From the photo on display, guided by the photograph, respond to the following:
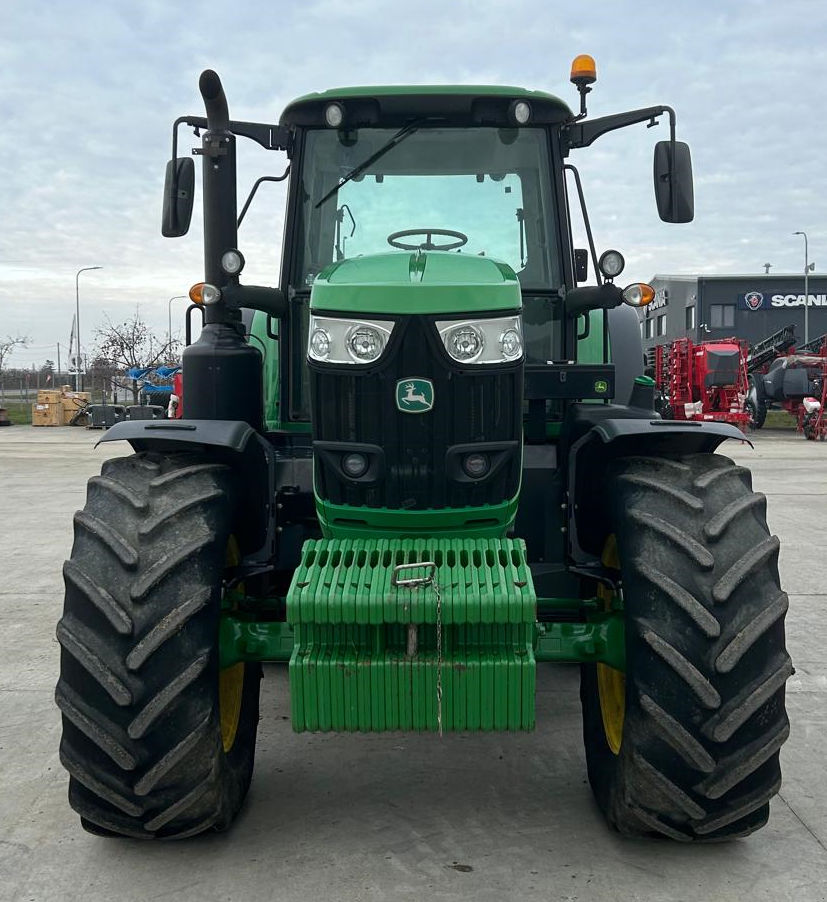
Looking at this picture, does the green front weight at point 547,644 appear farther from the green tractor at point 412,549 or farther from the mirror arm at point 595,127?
the mirror arm at point 595,127

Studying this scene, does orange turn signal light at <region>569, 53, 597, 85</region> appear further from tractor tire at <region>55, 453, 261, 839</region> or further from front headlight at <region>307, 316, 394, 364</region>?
tractor tire at <region>55, 453, 261, 839</region>

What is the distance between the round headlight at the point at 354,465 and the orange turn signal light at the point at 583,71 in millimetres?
2144

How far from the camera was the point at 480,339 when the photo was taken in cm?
317

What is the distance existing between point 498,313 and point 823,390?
22471mm

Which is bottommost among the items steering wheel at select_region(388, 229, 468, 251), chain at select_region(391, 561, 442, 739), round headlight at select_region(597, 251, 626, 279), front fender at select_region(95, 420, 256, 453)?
chain at select_region(391, 561, 442, 739)

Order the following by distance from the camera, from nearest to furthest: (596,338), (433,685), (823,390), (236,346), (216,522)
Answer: (433,685) < (216,522) < (236,346) < (596,338) < (823,390)

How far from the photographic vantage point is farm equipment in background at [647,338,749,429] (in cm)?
2416

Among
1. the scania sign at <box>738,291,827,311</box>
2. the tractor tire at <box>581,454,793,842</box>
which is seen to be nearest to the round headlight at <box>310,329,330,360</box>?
the tractor tire at <box>581,454,793,842</box>

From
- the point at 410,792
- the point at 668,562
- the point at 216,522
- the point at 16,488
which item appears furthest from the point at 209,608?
the point at 16,488

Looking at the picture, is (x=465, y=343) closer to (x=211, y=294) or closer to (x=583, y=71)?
(x=211, y=294)

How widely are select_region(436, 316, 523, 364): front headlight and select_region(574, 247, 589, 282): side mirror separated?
1.42 metres

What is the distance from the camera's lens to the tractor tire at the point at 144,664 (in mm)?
2844

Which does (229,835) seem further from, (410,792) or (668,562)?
(668,562)

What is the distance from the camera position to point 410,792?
3.58m
